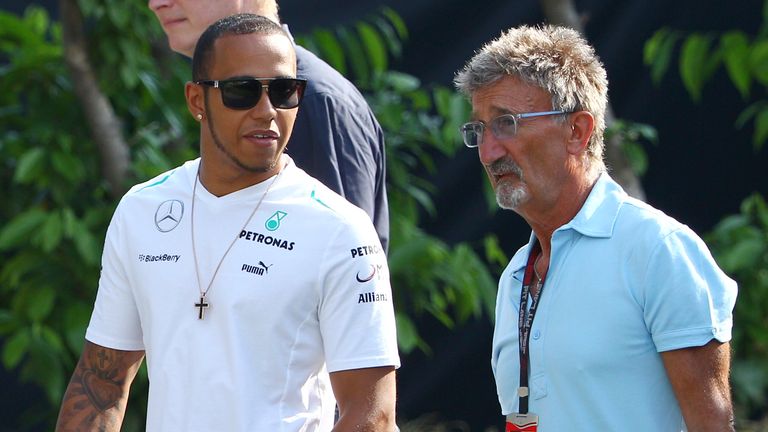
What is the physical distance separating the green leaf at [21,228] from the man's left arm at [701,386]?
2.58 m

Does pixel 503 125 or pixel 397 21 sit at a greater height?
pixel 397 21

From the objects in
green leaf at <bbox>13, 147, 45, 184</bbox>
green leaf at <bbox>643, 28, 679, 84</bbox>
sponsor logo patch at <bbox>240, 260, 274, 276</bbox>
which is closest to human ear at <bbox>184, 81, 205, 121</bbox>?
sponsor logo patch at <bbox>240, 260, 274, 276</bbox>

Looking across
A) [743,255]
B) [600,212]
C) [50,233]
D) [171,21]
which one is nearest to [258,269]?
[600,212]

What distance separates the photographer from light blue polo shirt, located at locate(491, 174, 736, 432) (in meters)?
2.28

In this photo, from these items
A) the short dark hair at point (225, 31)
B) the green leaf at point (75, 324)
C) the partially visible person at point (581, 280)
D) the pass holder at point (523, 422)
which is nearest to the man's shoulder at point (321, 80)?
the short dark hair at point (225, 31)

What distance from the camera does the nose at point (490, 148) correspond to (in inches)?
99.6

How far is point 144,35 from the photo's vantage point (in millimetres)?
4418

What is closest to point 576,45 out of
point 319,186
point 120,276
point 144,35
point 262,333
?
point 319,186

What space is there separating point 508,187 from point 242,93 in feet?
1.78

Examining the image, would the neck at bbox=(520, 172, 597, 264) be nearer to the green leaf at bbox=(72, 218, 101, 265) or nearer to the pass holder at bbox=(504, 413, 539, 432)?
the pass holder at bbox=(504, 413, 539, 432)

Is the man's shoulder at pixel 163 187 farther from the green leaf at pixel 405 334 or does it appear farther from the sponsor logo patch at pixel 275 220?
the green leaf at pixel 405 334

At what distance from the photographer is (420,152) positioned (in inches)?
188

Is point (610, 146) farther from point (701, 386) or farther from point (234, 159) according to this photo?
point (701, 386)

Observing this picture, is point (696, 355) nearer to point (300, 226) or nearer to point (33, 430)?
point (300, 226)
